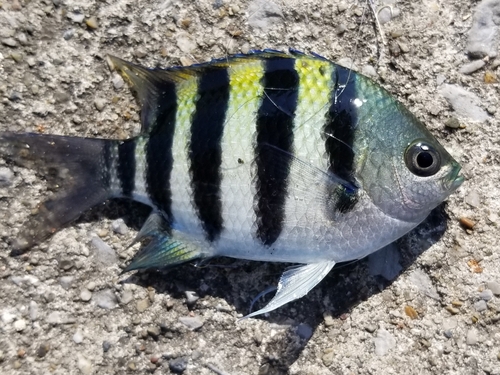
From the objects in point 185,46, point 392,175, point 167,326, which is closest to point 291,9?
point 185,46

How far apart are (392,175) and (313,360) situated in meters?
0.76

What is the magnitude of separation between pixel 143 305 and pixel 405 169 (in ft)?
3.38

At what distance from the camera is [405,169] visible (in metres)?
1.82

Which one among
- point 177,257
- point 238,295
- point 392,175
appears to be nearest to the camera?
point 392,175

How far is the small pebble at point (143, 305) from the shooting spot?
6.83ft

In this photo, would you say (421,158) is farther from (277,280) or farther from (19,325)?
(19,325)

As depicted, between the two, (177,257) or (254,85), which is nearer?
(254,85)

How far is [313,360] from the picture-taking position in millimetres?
2113

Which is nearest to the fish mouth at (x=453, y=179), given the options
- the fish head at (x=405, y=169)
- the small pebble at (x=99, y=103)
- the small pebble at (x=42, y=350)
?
the fish head at (x=405, y=169)

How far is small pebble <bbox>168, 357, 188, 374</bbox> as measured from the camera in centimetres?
208

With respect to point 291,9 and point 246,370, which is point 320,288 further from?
point 291,9

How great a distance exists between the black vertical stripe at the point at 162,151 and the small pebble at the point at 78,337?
1.80 ft

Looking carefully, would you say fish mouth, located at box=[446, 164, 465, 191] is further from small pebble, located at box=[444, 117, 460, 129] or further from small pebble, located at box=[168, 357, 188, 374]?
small pebble, located at box=[168, 357, 188, 374]

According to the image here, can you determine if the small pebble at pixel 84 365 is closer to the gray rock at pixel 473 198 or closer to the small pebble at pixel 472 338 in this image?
the small pebble at pixel 472 338
